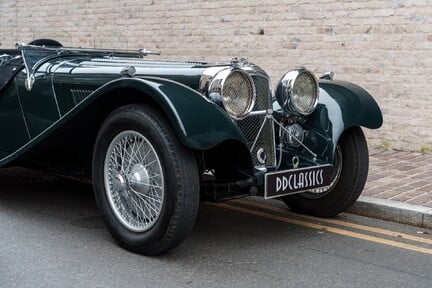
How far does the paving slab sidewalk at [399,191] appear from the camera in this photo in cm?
509

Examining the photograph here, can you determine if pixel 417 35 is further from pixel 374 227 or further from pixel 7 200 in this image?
pixel 7 200

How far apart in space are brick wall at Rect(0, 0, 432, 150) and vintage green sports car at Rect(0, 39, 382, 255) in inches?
104

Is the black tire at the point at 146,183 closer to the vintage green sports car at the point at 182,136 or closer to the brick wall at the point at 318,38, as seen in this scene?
the vintage green sports car at the point at 182,136

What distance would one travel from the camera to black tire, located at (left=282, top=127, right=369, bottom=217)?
4.96m

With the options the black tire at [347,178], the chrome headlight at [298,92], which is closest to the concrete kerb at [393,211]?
the black tire at [347,178]

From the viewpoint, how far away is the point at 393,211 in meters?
5.15

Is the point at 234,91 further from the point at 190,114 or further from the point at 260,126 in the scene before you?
the point at 190,114

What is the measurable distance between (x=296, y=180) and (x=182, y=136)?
36.9 inches

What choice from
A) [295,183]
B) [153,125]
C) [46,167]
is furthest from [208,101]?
[46,167]

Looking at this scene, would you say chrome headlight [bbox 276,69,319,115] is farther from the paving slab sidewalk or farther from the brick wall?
the brick wall

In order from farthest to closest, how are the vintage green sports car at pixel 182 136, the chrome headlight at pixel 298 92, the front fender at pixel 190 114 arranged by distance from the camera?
the chrome headlight at pixel 298 92 → the vintage green sports car at pixel 182 136 → the front fender at pixel 190 114

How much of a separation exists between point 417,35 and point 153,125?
4.52m

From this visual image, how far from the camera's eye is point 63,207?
5.56m

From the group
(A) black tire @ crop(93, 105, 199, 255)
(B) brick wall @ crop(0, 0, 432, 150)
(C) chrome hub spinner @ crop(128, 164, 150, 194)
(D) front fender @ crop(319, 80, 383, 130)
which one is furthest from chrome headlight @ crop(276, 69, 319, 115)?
(B) brick wall @ crop(0, 0, 432, 150)
